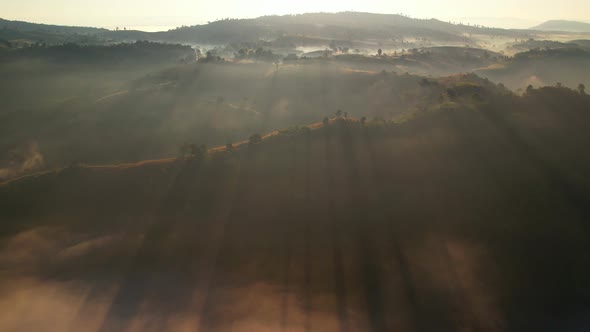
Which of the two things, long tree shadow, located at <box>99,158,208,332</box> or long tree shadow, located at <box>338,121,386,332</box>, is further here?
long tree shadow, located at <box>99,158,208,332</box>

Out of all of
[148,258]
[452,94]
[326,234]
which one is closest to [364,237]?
[326,234]

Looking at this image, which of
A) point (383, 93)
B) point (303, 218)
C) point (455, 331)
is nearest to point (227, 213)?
point (303, 218)

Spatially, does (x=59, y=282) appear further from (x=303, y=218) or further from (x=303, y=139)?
(x=303, y=139)

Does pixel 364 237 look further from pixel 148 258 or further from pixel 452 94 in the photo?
pixel 452 94

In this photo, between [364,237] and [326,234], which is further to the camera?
[326,234]

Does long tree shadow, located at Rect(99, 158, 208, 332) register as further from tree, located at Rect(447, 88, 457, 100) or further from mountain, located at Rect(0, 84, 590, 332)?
tree, located at Rect(447, 88, 457, 100)

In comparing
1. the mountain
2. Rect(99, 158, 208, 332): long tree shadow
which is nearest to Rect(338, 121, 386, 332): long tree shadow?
the mountain

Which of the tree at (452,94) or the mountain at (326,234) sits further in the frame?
the tree at (452,94)

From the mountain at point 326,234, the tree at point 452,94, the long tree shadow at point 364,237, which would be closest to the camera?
the long tree shadow at point 364,237

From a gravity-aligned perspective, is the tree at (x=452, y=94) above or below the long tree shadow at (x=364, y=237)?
above

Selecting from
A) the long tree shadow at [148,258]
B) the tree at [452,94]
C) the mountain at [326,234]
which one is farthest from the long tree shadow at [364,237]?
the tree at [452,94]

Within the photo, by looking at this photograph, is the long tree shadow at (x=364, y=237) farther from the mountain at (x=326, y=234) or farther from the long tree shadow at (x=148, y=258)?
the long tree shadow at (x=148, y=258)
